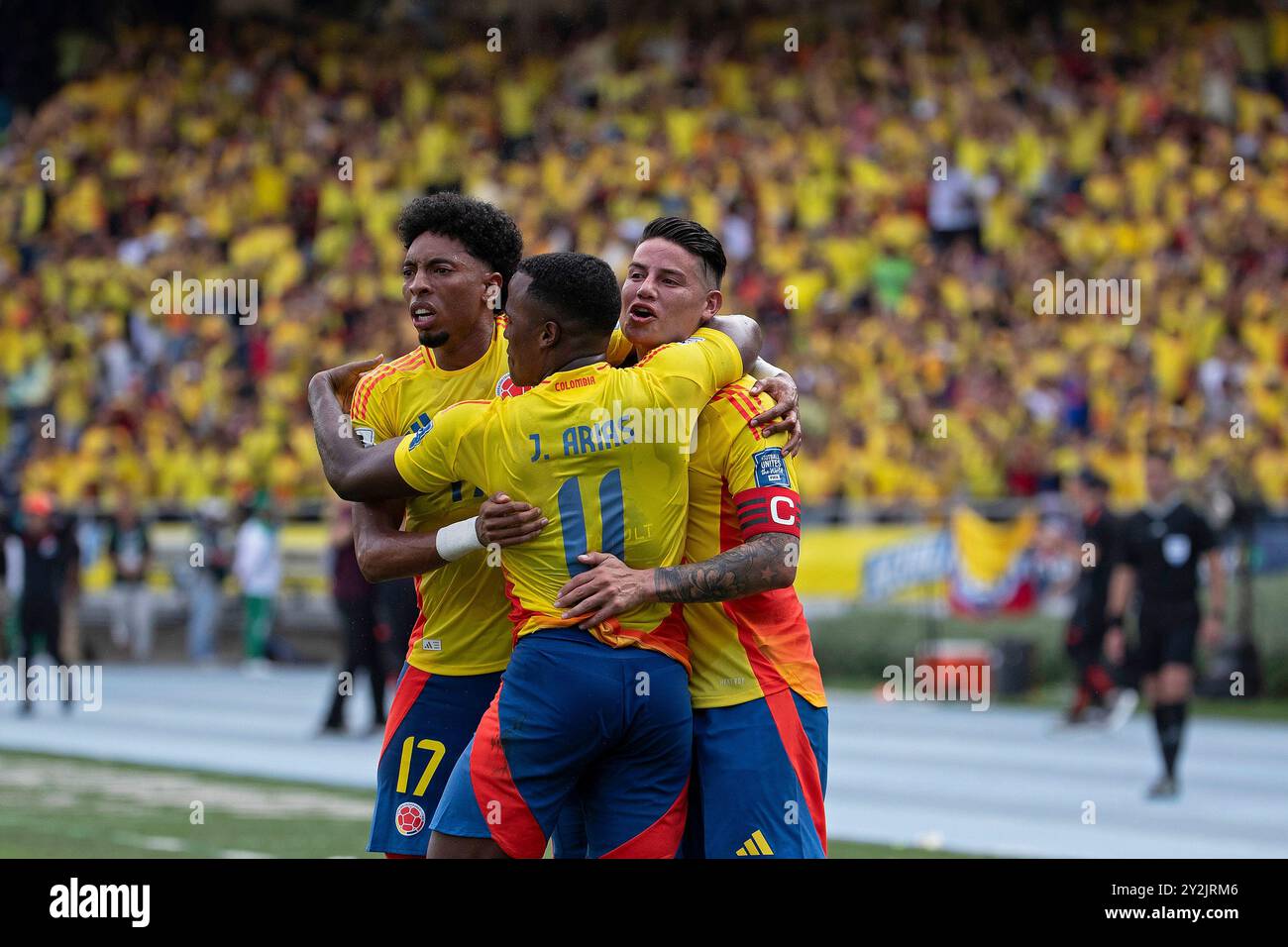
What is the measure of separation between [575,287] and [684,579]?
872 millimetres

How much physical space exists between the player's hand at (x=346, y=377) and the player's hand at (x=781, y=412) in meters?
1.30

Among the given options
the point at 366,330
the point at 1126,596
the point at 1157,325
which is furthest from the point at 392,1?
the point at 1126,596

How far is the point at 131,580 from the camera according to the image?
23.6 meters

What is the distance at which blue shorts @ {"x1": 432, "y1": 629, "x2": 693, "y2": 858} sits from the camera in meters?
5.49

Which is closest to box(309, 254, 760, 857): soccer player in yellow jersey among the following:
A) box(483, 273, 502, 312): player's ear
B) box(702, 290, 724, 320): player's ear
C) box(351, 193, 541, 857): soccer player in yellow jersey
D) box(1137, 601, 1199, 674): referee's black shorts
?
box(702, 290, 724, 320): player's ear

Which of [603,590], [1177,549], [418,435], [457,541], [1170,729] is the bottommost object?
[1170,729]

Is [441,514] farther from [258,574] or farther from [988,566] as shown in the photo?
[258,574]

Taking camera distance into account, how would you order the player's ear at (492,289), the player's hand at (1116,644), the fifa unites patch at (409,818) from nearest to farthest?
the fifa unites patch at (409,818), the player's ear at (492,289), the player's hand at (1116,644)

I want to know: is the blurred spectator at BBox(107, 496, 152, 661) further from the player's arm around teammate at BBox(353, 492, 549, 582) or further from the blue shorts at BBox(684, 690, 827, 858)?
the blue shorts at BBox(684, 690, 827, 858)

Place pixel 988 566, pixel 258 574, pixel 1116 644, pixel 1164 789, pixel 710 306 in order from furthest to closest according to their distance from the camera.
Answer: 1. pixel 258 574
2. pixel 988 566
3. pixel 1116 644
4. pixel 1164 789
5. pixel 710 306

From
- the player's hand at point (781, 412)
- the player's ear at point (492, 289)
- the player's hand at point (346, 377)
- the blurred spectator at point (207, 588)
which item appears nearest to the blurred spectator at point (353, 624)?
the blurred spectator at point (207, 588)

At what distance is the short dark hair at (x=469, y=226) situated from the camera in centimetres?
631

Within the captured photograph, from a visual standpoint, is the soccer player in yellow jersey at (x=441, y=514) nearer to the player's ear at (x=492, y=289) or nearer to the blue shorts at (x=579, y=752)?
the player's ear at (x=492, y=289)

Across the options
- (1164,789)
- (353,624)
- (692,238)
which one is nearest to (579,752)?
(692,238)
